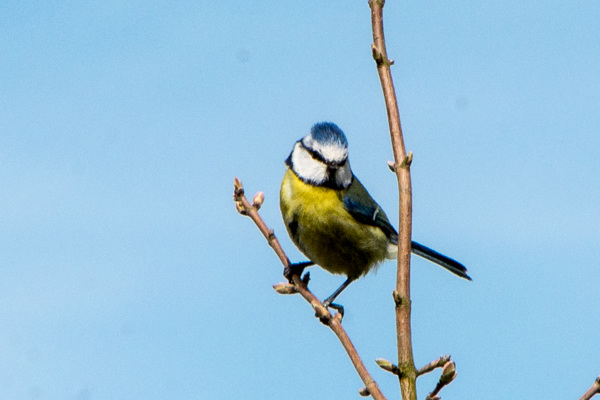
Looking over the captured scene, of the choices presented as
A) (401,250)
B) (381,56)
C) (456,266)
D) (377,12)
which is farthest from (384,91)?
(456,266)

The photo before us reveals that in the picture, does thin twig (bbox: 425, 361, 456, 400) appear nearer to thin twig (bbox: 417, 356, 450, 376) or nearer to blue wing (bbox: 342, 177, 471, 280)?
thin twig (bbox: 417, 356, 450, 376)

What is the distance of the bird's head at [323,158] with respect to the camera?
5.93m

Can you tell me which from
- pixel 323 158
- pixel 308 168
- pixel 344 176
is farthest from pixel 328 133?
pixel 344 176

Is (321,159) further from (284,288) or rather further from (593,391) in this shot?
(593,391)

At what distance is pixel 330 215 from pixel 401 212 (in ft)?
13.7

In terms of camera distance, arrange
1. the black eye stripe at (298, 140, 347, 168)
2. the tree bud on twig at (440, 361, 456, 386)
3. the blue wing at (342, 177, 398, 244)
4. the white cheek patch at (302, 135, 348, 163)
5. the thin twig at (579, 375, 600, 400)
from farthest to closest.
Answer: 1. the blue wing at (342, 177, 398, 244)
2. the black eye stripe at (298, 140, 347, 168)
3. the white cheek patch at (302, 135, 348, 163)
4. the tree bud on twig at (440, 361, 456, 386)
5. the thin twig at (579, 375, 600, 400)

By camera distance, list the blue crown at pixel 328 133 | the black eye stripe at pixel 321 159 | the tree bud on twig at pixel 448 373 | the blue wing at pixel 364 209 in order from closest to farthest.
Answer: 1. the tree bud on twig at pixel 448 373
2. the blue crown at pixel 328 133
3. the black eye stripe at pixel 321 159
4. the blue wing at pixel 364 209

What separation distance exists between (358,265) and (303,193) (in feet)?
2.68

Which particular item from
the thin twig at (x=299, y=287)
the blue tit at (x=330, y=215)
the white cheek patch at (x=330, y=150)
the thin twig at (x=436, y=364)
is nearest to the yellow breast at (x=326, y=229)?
the blue tit at (x=330, y=215)

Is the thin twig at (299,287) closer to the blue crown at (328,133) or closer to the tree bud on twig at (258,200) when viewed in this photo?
the tree bud on twig at (258,200)

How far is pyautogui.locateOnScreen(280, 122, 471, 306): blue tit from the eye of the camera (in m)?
6.41

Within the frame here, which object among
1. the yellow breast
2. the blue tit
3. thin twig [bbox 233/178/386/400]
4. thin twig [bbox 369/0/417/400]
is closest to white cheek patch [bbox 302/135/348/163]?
the blue tit

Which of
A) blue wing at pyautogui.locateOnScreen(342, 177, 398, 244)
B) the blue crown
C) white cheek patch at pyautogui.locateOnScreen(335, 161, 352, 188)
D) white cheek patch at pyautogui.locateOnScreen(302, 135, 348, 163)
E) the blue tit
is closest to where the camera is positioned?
the blue crown

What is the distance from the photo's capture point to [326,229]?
648 cm
